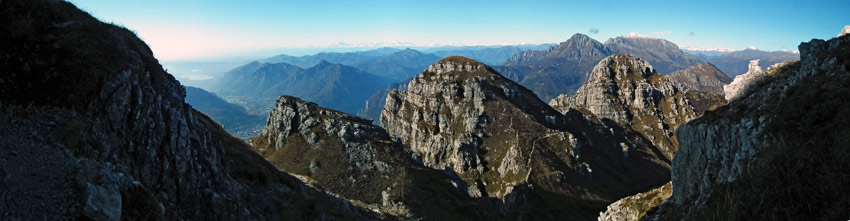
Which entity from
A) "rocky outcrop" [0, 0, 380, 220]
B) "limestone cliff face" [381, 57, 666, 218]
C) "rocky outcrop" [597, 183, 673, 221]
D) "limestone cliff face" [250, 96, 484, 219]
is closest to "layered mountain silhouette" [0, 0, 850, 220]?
"rocky outcrop" [0, 0, 380, 220]

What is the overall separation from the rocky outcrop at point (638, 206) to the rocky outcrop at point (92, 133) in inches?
2005

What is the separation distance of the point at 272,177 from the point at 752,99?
5133 centimetres

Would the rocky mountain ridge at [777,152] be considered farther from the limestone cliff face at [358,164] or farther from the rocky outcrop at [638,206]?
the limestone cliff face at [358,164]

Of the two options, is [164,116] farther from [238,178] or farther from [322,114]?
[322,114]

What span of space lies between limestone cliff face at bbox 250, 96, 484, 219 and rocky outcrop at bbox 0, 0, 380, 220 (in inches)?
1388

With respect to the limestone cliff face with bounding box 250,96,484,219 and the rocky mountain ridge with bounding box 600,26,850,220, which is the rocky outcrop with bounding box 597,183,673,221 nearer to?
the rocky mountain ridge with bounding box 600,26,850,220

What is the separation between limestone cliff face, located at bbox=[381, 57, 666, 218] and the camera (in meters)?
138

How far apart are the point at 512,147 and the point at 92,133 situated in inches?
5663

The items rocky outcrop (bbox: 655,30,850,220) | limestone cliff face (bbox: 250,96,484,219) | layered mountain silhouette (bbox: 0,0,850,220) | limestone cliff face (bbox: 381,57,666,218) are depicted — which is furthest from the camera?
limestone cliff face (bbox: 381,57,666,218)

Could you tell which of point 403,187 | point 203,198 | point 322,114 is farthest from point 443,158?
point 203,198

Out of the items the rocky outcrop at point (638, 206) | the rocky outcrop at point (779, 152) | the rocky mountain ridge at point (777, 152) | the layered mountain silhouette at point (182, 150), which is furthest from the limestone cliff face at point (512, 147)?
the rocky outcrop at point (779, 152)

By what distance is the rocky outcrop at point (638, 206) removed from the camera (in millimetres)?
51281

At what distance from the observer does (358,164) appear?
78.2 metres

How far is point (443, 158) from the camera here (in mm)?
167125
